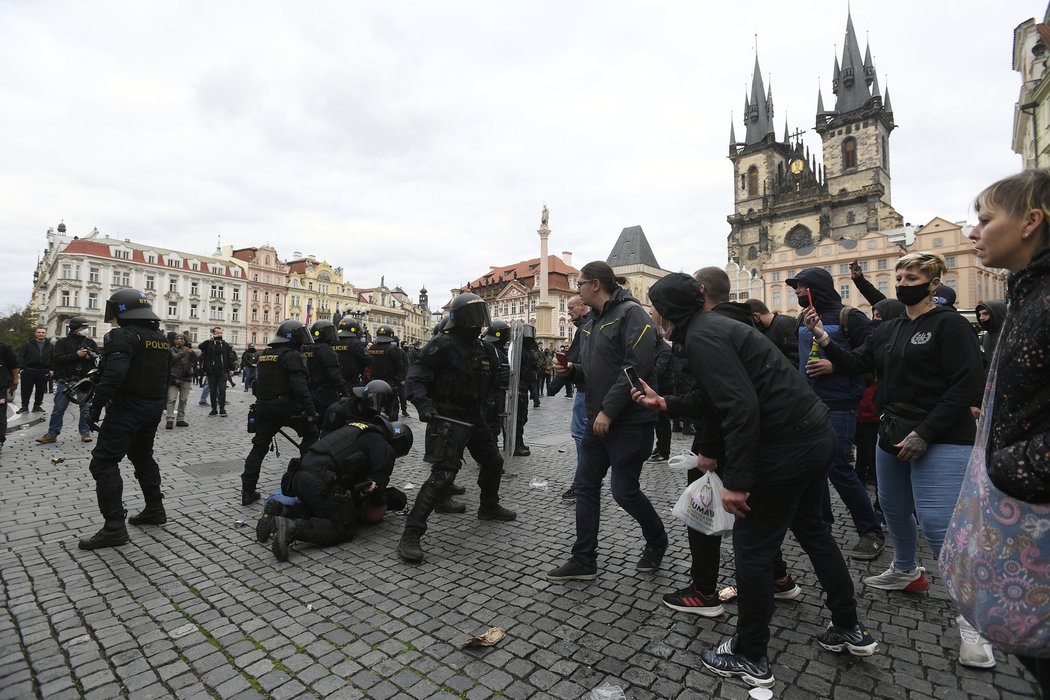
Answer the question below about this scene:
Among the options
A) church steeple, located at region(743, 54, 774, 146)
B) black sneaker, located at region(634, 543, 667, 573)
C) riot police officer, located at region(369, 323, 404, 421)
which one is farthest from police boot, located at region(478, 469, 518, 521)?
church steeple, located at region(743, 54, 774, 146)

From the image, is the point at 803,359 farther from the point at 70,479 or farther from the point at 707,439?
the point at 70,479

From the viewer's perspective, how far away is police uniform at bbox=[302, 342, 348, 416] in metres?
6.86

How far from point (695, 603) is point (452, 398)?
2.42 m

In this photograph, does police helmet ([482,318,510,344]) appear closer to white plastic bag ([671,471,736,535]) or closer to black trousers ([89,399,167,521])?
black trousers ([89,399,167,521])

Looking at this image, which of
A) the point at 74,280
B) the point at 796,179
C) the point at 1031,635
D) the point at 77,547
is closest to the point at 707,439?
the point at 1031,635

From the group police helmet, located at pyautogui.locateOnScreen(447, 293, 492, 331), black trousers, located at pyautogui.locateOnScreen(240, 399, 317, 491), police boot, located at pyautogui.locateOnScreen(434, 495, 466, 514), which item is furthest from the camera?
black trousers, located at pyautogui.locateOnScreen(240, 399, 317, 491)

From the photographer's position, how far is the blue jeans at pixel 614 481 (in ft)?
11.8

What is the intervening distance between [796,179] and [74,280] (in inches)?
3708

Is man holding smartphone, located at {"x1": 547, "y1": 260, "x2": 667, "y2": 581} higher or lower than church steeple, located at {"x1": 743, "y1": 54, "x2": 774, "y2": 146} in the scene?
lower

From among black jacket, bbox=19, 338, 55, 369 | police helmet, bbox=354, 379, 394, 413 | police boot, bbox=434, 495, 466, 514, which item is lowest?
police boot, bbox=434, 495, 466, 514

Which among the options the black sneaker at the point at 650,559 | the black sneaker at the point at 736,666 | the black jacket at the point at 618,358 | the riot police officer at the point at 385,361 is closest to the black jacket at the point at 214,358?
the riot police officer at the point at 385,361

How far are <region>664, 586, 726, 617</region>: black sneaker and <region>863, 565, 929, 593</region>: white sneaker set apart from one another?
1119mm

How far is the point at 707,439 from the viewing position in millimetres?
2879

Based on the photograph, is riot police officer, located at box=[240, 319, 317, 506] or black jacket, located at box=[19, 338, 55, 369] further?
black jacket, located at box=[19, 338, 55, 369]
